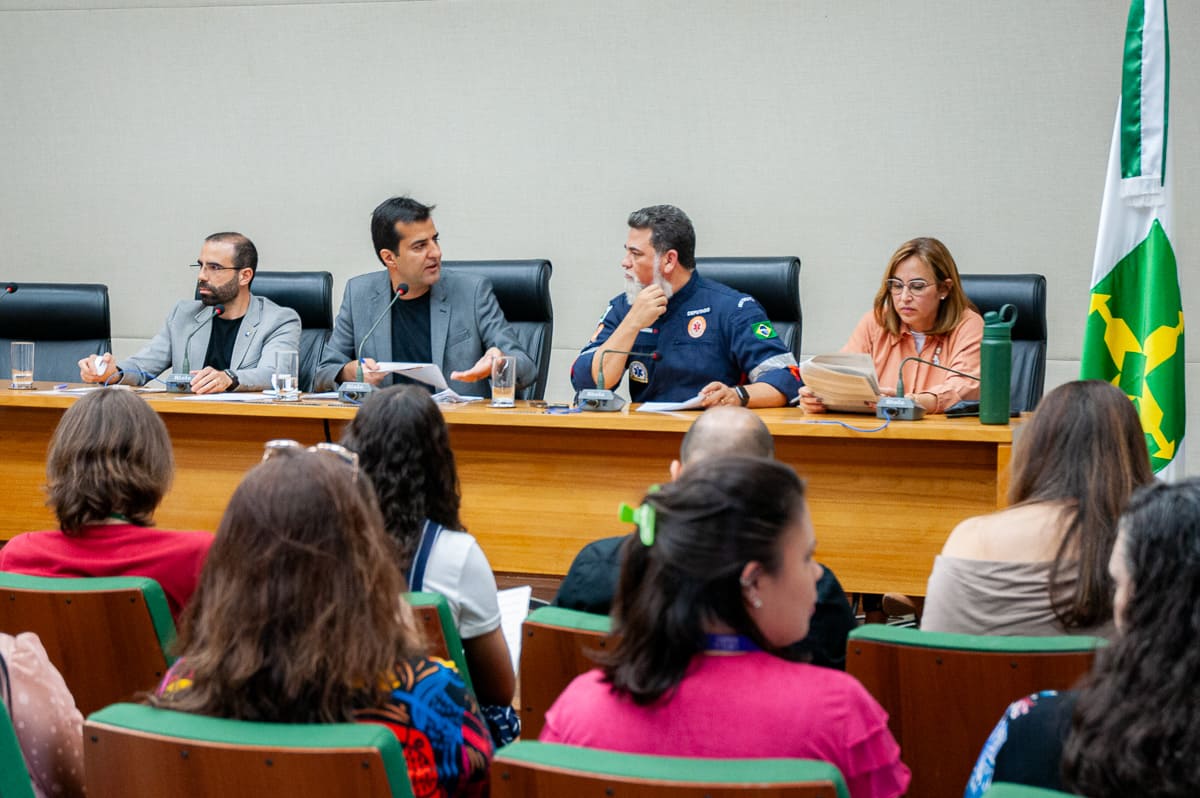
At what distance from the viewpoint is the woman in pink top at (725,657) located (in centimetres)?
109

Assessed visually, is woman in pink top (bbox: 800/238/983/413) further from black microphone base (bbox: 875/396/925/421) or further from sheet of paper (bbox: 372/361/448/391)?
sheet of paper (bbox: 372/361/448/391)

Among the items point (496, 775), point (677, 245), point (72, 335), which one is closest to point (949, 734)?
point (496, 775)

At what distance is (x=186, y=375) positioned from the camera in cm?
389

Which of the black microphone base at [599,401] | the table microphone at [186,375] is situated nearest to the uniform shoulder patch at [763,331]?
the black microphone base at [599,401]

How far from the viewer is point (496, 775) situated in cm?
106

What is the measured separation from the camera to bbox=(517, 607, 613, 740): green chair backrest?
1.56 m

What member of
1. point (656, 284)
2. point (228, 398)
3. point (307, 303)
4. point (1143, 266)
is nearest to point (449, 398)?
point (228, 398)

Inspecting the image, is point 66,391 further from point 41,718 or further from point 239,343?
point 41,718

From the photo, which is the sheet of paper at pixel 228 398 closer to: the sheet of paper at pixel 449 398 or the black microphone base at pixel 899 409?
the sheet of paper at pixel 449 398

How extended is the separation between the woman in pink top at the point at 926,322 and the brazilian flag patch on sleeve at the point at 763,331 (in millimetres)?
277

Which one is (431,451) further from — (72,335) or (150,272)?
(150,272)

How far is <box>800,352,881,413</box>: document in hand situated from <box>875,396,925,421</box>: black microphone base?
0.05 meters

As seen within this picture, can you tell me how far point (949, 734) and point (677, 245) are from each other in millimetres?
2433

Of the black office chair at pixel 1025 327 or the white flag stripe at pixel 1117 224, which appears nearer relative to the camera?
the white flag stripe at pixel 1117 224
